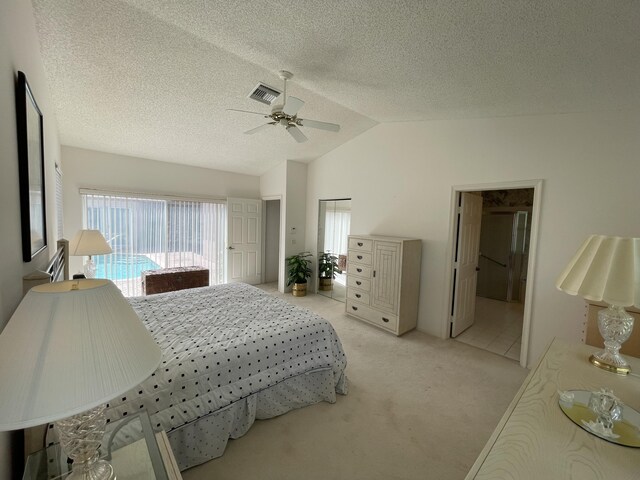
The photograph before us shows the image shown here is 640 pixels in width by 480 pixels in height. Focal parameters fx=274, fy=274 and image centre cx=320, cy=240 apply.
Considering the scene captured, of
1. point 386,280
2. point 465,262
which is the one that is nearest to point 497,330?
point 465,262

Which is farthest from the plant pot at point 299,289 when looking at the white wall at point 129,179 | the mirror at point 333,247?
the white wall at point 129,179

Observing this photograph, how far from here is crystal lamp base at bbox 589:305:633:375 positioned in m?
1.36

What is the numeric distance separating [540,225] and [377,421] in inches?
99.0

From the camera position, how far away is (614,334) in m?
1.39

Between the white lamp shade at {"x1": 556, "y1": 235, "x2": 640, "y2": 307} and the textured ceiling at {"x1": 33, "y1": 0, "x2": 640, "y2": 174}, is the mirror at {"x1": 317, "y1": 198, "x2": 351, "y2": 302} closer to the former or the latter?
the textured ceiling at {"x1": 33, "y1": 0, "x2": 640, "y2": 174}

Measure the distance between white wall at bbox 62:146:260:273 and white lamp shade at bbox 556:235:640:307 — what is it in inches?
210

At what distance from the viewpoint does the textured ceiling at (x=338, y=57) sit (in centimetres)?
153

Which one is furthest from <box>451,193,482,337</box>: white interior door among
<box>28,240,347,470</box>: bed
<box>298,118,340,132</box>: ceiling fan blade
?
<box>28,240,347,470</box>: bed

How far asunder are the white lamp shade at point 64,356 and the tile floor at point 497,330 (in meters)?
3.81

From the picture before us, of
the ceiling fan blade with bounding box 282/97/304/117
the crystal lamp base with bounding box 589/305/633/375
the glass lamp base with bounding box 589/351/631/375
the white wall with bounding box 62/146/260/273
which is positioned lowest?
the glass lamp base with bounding box 589/351/631/375

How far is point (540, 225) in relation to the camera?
284cm

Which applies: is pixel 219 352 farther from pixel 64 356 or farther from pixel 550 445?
pixel 550 445

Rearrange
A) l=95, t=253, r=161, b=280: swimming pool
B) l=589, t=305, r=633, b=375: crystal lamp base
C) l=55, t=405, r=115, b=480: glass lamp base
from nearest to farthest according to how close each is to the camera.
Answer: l=55, t=405, r=115, b=480: glass lamp base < l=589, t=305, r=633, b=375: crystal lamp base < l=95, t=253, r=161, b=280: swimming pool

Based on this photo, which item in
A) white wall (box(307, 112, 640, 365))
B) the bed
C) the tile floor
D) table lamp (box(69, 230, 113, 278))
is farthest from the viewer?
the tile floor
